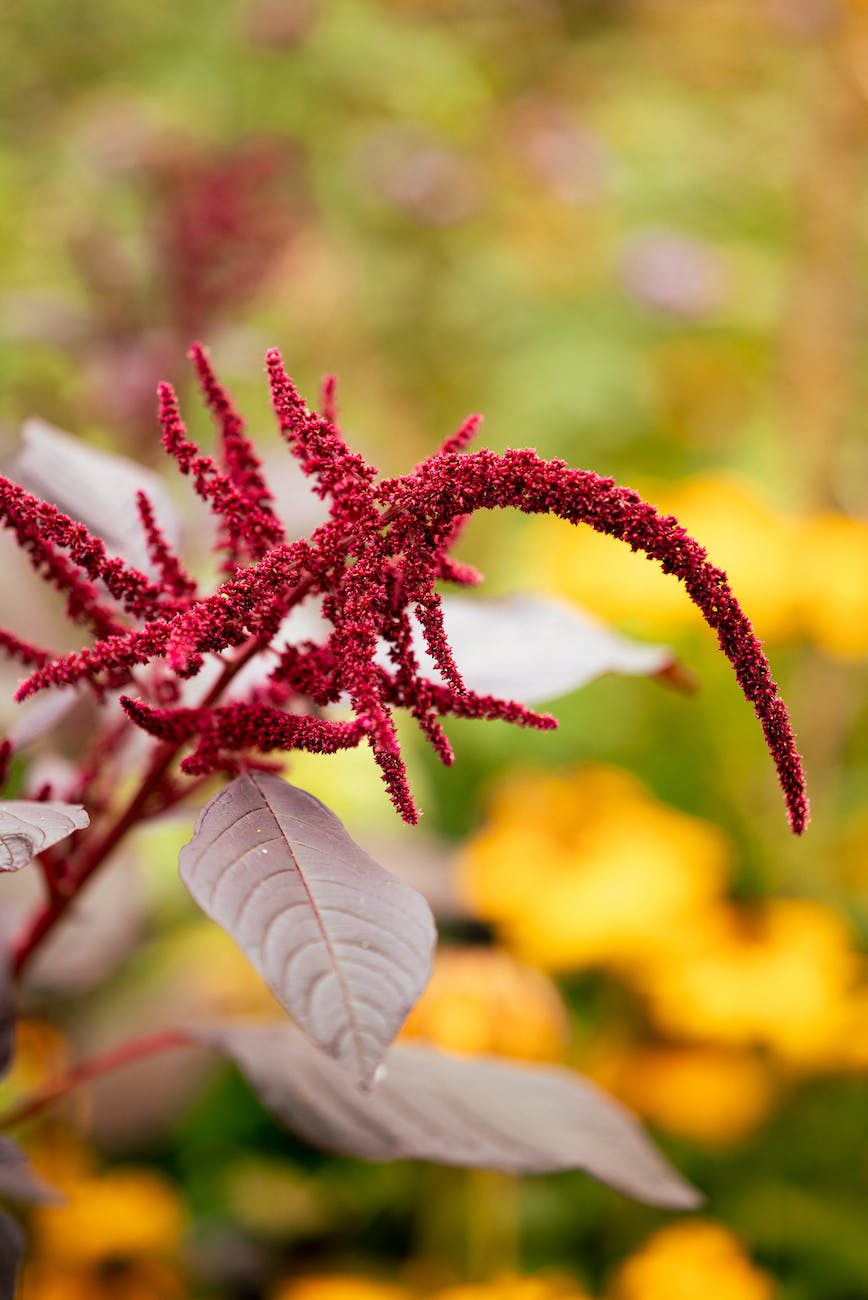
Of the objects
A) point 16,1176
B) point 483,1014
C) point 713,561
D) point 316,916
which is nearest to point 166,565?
point 316,916

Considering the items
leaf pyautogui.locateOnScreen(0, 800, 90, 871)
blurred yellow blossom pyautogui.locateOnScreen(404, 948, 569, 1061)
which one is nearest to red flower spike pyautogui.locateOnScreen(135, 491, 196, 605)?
leaf pyautogui.locateOnScreen(0, 800, 90, 871)

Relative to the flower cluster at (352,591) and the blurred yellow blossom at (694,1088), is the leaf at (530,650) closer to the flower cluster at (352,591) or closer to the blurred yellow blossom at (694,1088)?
the flower cluster at (352,591)

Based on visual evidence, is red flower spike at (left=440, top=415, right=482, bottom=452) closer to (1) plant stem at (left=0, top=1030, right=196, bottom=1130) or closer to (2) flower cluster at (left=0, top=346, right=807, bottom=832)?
(2) flower cluster at (left=0, top=346, right=807, bottom=832)

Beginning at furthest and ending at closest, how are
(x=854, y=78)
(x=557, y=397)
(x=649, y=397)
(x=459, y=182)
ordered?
(x=649, y=397) → (x=557, y=397) → (x=459, y=182) → (x=854, y=78)

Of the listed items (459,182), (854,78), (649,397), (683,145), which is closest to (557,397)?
(649,397)

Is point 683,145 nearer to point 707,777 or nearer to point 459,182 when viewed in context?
point 459,182

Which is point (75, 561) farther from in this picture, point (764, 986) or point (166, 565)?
point (764, 986)
